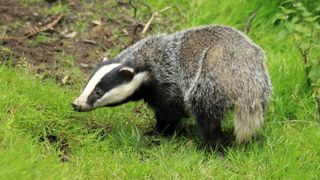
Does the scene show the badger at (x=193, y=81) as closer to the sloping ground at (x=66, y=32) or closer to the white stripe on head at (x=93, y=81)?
the white stripe on head at (x=93, y=81)

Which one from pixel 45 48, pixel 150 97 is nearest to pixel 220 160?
pixel 150 97

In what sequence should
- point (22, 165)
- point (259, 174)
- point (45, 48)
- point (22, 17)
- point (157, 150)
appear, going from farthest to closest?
point (22, 17)
point (45, 48)
point (157, 150)
point (259, 174)
point (22, 165)

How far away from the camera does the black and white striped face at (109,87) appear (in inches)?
201

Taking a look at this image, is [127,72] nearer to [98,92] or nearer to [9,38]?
[98,92]

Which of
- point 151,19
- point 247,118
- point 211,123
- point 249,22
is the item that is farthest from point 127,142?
point 151,19

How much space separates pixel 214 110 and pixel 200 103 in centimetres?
12

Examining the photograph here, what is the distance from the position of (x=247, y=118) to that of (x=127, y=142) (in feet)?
3.08

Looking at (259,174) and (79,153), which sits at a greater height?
(259,174)

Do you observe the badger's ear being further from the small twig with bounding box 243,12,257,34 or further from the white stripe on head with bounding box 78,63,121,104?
the small twig with bounding box 243,12,257,34

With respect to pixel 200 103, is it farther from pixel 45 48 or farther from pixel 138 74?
pixel 45 48

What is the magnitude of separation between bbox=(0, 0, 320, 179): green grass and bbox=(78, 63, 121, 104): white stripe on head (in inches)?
9.3

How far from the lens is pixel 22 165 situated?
4.12m

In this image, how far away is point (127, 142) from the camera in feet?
17.1

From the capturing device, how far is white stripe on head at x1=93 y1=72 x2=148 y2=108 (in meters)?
5.18
